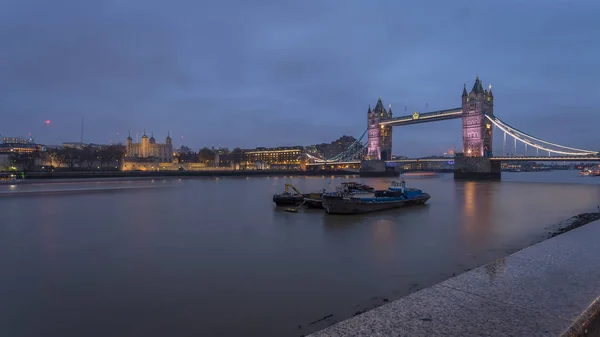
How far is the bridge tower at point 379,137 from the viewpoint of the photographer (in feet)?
289

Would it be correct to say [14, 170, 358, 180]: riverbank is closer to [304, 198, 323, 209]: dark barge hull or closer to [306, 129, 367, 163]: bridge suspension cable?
[306, 129, 367, 163]: bridge suspension cable

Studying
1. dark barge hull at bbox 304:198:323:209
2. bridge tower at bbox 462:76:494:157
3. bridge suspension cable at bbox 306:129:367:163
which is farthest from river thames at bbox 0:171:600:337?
bridge suspension cable at bbox 306:129:367:163

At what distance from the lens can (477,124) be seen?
63969 millimetres

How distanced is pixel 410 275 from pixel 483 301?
4588 millimetres

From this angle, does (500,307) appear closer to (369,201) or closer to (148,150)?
(369,201)

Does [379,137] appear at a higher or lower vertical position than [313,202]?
higher

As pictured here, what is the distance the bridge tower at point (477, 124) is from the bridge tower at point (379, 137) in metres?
24.2

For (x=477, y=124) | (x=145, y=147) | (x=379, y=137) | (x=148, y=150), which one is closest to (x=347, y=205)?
(x=477, y=124)

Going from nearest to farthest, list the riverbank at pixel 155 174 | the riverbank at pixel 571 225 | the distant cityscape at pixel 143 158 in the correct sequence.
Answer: the riverbank at pixel 571 225 → the riverbank at pixel 155 174 → the distant cityscape at pixel 143 158

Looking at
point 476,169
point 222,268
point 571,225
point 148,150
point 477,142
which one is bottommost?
point 222,268

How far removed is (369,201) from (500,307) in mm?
16468

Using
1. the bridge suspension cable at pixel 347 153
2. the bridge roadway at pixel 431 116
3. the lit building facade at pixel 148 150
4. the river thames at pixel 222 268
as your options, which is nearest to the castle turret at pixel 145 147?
the lit building facade at pixel 148 150

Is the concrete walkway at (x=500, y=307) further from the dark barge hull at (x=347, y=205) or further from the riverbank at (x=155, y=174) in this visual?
the riverbank at (x=155, y=174)

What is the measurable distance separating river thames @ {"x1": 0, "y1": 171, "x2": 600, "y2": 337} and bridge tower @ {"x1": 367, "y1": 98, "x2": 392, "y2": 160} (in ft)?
236
